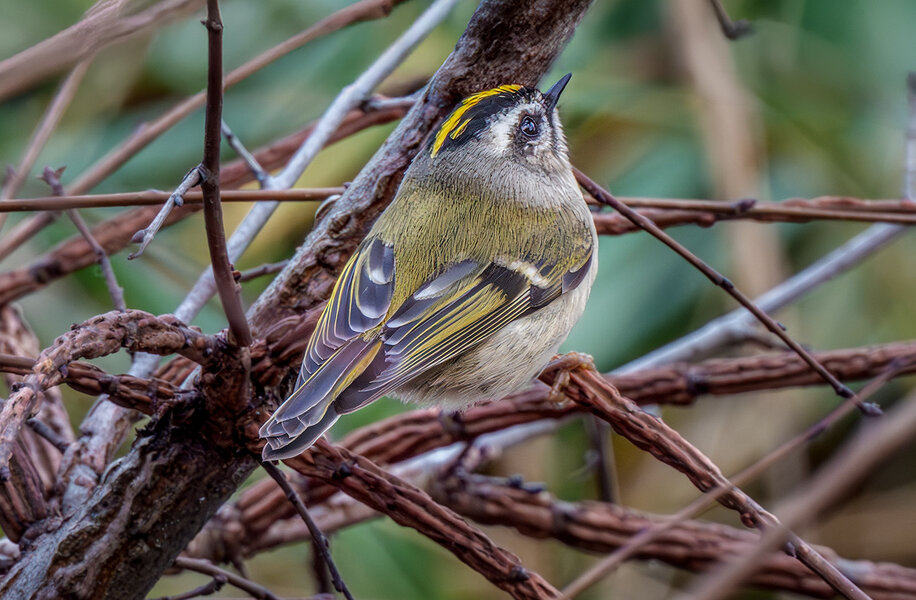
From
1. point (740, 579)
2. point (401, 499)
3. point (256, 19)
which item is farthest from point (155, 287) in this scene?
point (740, 579)

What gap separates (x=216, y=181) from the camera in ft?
2.97

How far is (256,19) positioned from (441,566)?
1.86 metres

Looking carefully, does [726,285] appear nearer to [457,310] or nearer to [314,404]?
[457,310]

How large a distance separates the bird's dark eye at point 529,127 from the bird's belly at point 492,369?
41 centimetres

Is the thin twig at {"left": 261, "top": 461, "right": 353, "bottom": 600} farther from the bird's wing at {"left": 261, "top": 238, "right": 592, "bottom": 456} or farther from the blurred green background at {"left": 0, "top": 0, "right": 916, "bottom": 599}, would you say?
the blurred green background at {"left": 0, "top": 0, "right": 916, "bottom": 599}

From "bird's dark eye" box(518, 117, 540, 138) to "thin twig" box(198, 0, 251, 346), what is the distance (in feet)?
2.80

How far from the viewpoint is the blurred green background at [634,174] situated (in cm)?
258

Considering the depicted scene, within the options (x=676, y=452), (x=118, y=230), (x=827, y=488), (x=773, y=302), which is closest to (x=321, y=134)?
(x=118, y=230)

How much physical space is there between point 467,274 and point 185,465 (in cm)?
58

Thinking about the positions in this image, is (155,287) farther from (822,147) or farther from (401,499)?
(822,147)

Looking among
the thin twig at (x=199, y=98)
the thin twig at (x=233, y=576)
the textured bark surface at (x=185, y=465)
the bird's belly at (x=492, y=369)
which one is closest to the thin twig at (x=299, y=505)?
the textured bark surface at (x=185, y=465)

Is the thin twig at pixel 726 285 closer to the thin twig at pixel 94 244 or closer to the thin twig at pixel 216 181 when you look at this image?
the thin twig at pixel 216 181

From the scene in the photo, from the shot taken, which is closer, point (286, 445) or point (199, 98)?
point (286, 445)

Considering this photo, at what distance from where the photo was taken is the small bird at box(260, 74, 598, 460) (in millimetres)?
1357
